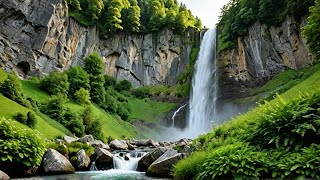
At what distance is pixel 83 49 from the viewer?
85.2 meters

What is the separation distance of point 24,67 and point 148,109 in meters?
32.6

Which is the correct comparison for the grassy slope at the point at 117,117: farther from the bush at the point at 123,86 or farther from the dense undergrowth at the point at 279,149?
the dense undergrowth at the point at 279,149

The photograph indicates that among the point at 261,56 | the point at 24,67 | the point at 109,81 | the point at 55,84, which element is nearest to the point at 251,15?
the point at 261,56

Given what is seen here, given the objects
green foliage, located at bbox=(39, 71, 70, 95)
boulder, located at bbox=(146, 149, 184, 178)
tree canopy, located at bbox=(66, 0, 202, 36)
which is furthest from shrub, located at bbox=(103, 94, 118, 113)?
boulder, located at bbox=(146, 149, 184, 178)

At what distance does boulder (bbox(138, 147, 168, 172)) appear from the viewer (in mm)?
19934

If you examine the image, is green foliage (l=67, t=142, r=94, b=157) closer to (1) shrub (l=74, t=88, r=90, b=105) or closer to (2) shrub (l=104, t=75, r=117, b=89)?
(1) shrub (l=74, t=88, r=90, b=105)

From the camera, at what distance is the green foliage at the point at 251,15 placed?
1959 inches

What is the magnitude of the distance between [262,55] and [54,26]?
4869cm

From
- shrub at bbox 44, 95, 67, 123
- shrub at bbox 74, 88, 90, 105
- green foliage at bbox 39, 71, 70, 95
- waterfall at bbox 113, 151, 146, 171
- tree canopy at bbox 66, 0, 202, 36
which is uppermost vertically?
tree canopy at bbox 66, 0, 202, 36

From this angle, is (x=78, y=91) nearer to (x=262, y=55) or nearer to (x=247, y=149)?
(x=262, y=55)

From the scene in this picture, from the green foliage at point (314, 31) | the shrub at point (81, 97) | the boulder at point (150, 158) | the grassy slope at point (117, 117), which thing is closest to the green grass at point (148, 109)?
the grassy slope at point (117, 117)

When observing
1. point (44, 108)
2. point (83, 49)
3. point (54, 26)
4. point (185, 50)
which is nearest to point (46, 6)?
point (54, 26)

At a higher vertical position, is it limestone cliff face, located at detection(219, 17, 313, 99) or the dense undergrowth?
limestone cliff face, located at detection(219, 17, 313, 99)

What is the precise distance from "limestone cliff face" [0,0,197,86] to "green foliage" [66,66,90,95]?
31.6 feet
